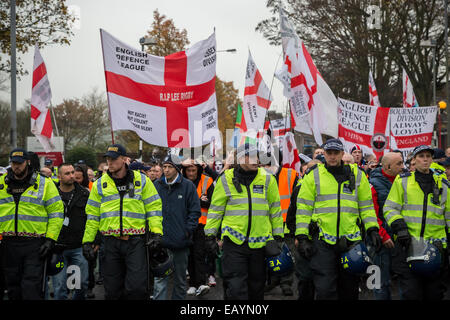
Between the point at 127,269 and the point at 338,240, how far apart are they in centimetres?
223

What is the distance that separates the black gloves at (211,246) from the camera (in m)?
5.38

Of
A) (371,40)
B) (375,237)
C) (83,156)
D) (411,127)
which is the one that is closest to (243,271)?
(375,237)

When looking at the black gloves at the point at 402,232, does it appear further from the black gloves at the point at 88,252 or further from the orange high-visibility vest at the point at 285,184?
the black gloves at the point at 88,252

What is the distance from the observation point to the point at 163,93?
779cm

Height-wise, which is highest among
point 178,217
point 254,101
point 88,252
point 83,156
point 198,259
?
point 83,156

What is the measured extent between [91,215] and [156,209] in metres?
0.70

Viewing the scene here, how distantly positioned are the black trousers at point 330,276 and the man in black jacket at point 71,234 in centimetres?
296

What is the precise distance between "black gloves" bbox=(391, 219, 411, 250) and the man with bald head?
427 mm

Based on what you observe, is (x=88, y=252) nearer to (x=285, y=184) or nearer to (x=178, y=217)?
(x=178, y=217)

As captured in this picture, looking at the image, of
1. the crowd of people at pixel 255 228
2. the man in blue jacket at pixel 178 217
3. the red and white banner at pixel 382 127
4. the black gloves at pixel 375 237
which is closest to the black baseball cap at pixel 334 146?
the crowd of people at pixel 255 228

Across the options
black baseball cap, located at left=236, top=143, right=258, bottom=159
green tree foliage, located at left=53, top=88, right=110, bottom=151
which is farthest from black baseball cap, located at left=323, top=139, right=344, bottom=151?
green tree foliage, located at left=53, top=88, right=110, bottom=151

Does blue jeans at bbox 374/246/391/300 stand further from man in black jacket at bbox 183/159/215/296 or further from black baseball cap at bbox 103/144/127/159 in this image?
black baseball cap at bbox 103/144/127/159
